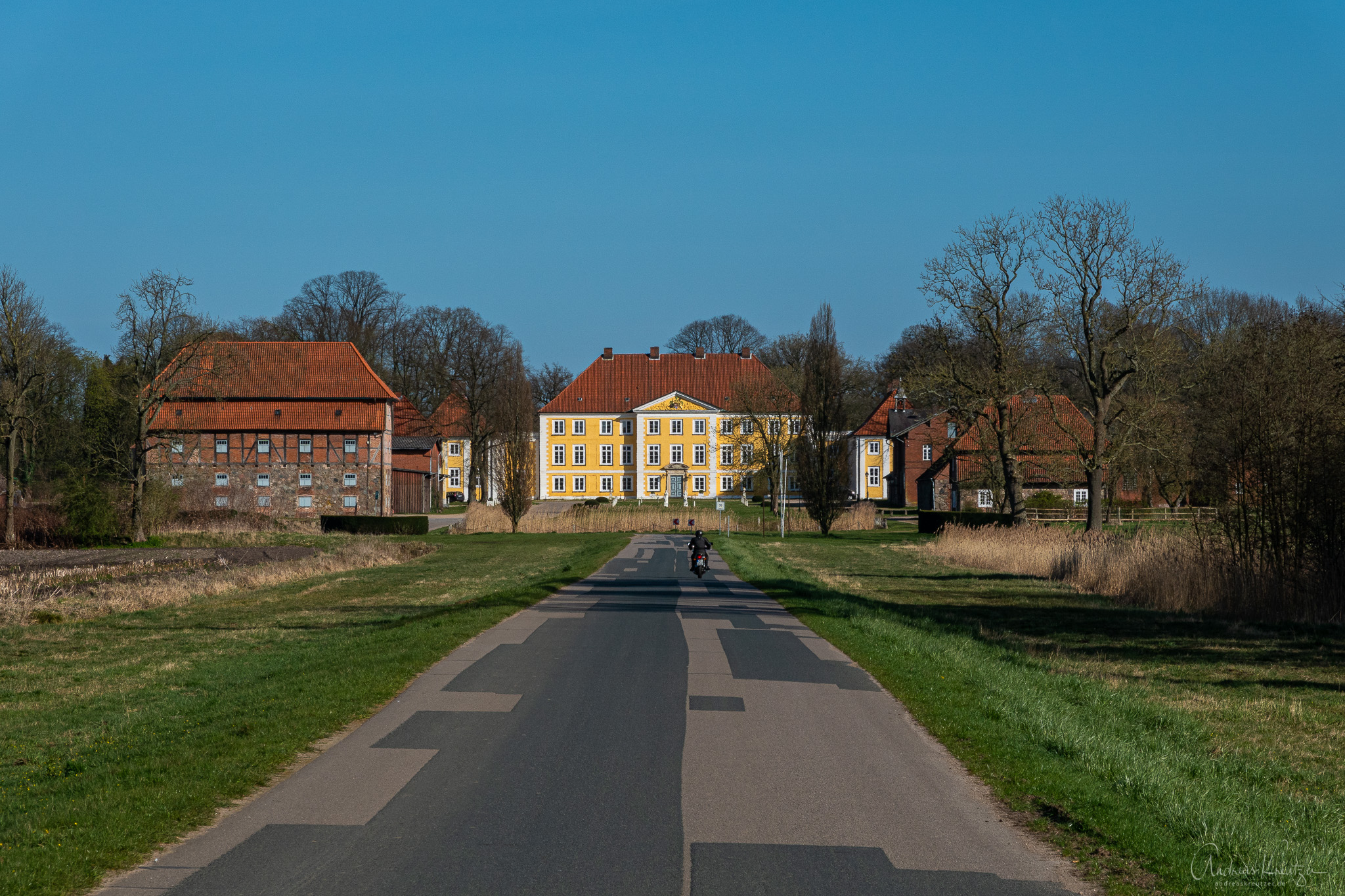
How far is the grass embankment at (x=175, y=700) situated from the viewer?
5.98m

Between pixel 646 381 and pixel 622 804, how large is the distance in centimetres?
9402

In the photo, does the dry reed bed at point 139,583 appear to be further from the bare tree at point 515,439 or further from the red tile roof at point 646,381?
the red tile roof at point 646,381

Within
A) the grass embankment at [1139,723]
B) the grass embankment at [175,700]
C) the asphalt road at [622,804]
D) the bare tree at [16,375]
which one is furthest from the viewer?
the bare tree at [16,375]

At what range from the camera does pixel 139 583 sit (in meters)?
26.3

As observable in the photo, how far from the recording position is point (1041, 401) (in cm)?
5194

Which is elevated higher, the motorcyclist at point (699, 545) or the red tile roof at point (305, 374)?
the red tile roof at point (305, 374)

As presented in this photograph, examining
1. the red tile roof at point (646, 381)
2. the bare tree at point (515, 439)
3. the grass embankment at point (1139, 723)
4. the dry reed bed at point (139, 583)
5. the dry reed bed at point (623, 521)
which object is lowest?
the dry reed bed at point (139, 583)

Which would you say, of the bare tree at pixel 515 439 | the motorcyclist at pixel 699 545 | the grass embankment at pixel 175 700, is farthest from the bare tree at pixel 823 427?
the grass embankment at pixel 175 700

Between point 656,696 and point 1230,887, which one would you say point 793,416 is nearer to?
point 656,696

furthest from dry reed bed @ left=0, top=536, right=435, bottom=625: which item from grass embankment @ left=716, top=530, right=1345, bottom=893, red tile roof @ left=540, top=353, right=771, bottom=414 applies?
red tile roof @ left=540, top=353, right=771, bottom=414

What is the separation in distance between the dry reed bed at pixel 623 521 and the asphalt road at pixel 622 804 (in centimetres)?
4196

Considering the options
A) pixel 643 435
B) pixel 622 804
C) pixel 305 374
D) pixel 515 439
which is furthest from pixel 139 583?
pixel 643 435

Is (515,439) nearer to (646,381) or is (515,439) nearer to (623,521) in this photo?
(623,521)

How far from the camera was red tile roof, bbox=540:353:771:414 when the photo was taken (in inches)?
3863
